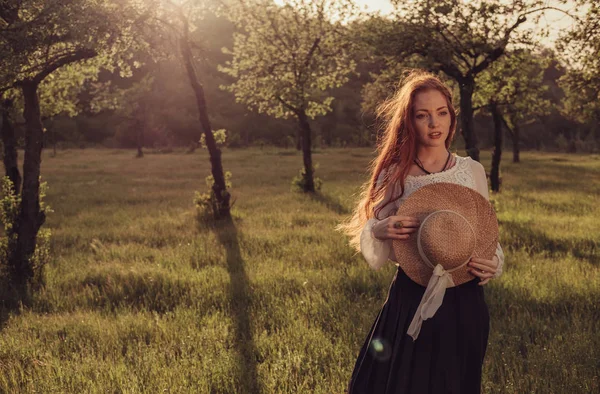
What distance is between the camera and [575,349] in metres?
5.10

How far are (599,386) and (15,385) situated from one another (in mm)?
5583

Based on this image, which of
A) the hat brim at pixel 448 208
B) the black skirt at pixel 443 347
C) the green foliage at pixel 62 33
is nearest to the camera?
the hat brim at pixel 448 208

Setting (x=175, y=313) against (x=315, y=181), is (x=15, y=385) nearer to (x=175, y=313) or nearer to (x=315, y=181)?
(x=175, y=313)

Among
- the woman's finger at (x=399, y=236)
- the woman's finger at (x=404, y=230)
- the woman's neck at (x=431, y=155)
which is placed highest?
the woman's neck at (x=431, y=155)

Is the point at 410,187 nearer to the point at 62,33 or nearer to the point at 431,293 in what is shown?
the point at 431,293

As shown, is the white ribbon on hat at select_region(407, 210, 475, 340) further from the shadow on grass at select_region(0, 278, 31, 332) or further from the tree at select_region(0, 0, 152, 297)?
the tree at select_region(0, 0, 152, 297)

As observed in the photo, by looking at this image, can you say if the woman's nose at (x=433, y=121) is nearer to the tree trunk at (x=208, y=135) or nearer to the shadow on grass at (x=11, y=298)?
the shadow on grass at (x=11, y=298)

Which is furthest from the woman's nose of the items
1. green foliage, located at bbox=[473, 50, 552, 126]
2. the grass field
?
green foliage, located at bbox=[473, 50, 552, 126]

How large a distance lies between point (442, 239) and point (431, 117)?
0.86 m

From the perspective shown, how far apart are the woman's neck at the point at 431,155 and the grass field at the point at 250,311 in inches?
96.8

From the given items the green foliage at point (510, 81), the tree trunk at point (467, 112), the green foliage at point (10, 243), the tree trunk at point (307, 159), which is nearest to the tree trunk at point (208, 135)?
the green foliage at point (10, 243)

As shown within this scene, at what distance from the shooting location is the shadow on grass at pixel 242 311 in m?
4.85

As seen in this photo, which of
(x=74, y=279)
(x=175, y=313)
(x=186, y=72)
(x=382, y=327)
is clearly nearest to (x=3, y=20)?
(x=74, y=279)

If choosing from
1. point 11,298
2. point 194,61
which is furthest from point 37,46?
point 194,61
